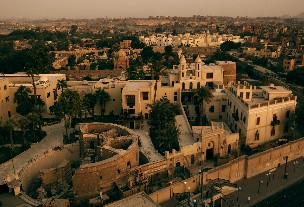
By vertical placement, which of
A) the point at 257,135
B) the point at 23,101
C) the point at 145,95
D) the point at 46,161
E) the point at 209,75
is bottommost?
the point at 46,161

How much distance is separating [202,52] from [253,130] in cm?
8629

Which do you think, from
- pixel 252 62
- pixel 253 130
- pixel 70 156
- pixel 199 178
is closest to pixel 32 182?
pixel 70 156

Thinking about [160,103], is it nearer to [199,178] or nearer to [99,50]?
[199,178]

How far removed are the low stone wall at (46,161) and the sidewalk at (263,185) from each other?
66.8ft

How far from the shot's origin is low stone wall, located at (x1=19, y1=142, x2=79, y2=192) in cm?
3545

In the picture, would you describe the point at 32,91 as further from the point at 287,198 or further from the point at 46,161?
the point at 287,198

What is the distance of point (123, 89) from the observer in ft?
165

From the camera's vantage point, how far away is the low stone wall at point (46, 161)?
116 feet

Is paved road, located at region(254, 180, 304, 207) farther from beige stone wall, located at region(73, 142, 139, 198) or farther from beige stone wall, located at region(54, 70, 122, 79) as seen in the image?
beige stone wall, located at region(54, 70, 122, 79)

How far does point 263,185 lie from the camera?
3597 cm

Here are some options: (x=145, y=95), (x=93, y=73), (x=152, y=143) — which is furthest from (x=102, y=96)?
(x=93, y=73)

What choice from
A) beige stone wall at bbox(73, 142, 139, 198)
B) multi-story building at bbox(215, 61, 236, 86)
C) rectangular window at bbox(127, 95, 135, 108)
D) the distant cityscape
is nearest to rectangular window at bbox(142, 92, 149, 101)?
the distant cityscape

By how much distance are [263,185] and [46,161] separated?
25.7m

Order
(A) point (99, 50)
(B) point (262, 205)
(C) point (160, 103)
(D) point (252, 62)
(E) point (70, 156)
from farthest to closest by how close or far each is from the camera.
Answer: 1. (A) point (99, 50)
2. (D) point (252, 62)
3. (C) point (160, 103)
4. (E) point (70, 156)
5. (B) point (262, 205)
